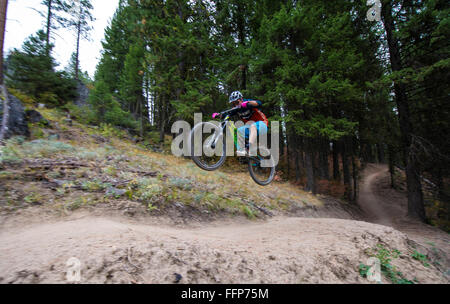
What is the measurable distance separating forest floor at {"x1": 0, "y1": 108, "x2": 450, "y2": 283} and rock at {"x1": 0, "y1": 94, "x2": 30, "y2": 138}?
1.14 meters

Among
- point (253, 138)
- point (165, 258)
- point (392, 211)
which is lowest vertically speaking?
point (392, 211)

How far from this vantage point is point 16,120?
7336mm

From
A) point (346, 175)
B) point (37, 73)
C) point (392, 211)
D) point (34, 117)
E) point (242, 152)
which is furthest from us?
point (392, 211)

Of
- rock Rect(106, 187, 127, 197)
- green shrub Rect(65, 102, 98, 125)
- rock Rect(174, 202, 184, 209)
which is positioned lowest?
rock Rect(174, 202, 184, 209)

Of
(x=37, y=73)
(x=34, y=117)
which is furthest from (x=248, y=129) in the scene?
(x=37, y=73)

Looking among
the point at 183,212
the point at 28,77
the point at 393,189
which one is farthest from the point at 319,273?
the point at 393,189

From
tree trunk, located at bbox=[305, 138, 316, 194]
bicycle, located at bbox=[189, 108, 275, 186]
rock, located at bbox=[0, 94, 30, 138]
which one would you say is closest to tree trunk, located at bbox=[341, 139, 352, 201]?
tree trunk, located at bbox=[305, 138, 316, 194]

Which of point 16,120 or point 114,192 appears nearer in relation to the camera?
point 114,192

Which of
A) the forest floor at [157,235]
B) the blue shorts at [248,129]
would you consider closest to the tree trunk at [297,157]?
the forest floor at [157,235]

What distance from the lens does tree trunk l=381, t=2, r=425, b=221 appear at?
10.8 metres

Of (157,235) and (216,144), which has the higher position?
(216,144)

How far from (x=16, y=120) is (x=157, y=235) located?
827 cm

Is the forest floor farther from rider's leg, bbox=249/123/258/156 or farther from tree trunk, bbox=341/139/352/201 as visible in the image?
tree trunk, bbox=341/139/352/201

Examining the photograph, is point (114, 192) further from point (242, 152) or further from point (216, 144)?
point (242, 152)
